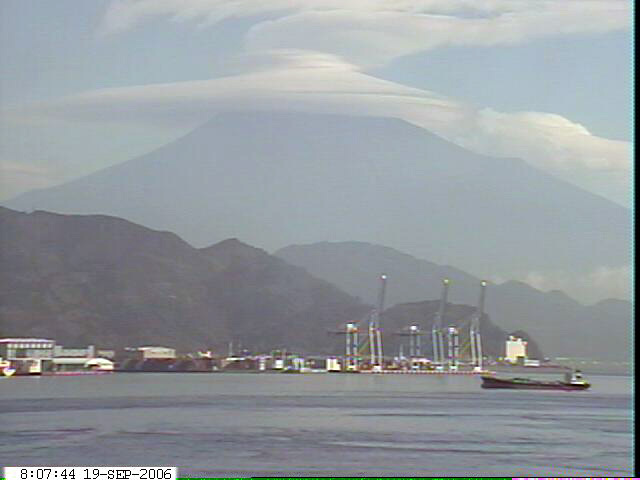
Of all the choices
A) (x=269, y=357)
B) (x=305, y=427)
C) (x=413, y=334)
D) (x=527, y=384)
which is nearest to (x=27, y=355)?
(x=269, y=357)

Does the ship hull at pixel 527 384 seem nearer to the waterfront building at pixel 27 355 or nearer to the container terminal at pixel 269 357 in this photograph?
the container terminal at pixel 269 357

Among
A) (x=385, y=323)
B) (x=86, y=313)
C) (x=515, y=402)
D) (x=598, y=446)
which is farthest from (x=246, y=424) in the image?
(x=385, y=323)

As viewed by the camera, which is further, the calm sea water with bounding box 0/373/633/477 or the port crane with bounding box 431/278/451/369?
the port crane with bounding box 431/278/451/369

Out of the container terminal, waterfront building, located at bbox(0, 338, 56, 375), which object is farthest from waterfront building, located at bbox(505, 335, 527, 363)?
waterfront building, located at bbox(0, 338, 56, 375)

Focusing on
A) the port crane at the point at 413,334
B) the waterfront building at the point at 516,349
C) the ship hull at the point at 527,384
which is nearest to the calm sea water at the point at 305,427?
the ship hull at the point at 527,384

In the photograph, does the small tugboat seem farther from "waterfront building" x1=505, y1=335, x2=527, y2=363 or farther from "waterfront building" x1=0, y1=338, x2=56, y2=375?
"waterfront building" x1=0, y1=338, x2=56, y2=375

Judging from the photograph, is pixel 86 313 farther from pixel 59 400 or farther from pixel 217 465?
pixel 217 465
